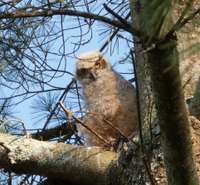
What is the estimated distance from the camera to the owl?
13.3ft

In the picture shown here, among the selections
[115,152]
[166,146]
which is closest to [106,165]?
[115,152]

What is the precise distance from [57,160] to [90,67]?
4.50ft

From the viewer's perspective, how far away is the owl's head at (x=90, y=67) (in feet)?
14.6

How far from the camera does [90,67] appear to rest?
4.52 metres

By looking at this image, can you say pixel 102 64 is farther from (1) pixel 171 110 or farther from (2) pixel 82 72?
(1) pixel 171 110

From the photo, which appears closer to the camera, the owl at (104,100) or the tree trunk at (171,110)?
the tree trunk at (171,110)

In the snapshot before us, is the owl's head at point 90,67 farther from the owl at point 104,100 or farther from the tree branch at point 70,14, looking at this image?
the tree branch at point 70,14

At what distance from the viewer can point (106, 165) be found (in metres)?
3.13

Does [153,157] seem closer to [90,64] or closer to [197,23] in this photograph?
[197,23]

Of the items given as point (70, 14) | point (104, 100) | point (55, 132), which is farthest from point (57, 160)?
point (70, 14)

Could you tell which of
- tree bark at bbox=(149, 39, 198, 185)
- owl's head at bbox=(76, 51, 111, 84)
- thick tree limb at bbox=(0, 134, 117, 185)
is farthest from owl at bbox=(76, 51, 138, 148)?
tree bark at bbox=(149, 39, 198, 185)

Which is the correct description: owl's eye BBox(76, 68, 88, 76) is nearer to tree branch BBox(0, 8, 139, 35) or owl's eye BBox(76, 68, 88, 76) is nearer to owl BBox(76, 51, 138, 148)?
owl BBox(76, 51, 138, 148)

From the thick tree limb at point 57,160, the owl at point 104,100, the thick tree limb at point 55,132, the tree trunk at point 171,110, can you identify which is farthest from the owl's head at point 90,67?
the tree trunk at point 171,110

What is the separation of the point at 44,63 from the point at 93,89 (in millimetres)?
548
